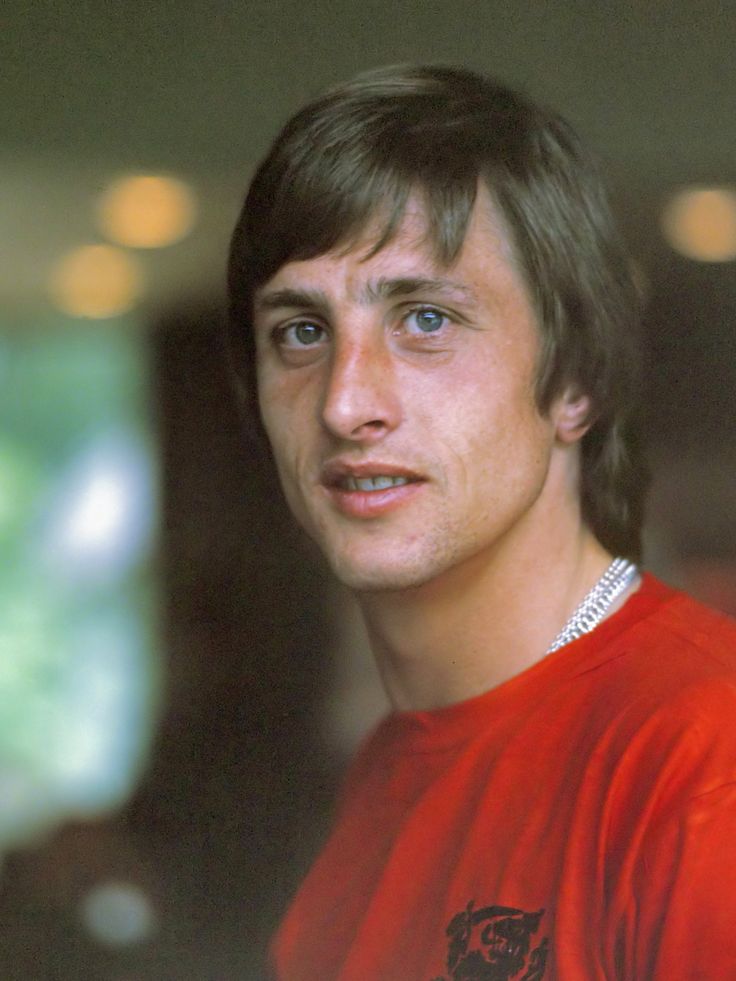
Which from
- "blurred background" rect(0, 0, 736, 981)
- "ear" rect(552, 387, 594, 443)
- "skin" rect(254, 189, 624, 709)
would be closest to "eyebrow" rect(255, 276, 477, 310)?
"skin" rect(254, 189, 624, 709)

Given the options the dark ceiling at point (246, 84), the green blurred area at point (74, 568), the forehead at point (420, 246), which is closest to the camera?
the forehead at point (420, 246)

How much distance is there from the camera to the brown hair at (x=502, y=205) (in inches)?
51.6

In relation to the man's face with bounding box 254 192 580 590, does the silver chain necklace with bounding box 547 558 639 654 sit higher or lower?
lower

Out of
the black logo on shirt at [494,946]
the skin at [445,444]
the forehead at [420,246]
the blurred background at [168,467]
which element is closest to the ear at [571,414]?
the skin at [445,444]

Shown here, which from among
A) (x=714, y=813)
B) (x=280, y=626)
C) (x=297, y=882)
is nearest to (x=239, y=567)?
(x=280, y=626)

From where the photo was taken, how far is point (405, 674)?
1.41m

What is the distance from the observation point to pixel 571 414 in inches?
53.2

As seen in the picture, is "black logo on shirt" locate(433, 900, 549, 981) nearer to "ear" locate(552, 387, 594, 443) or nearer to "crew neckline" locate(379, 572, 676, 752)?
"crew neckline" locate(379, 572, 676, 752)

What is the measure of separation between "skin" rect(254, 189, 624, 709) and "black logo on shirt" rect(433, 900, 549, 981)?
240 mm

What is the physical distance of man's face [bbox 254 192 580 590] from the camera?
1.30m

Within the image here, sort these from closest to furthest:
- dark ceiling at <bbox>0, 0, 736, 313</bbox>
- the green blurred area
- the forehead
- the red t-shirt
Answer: the red t-shirt → the forehead → dark ceiling at <bbox>0, 0, 736, 313</bbox> → the green blurred area

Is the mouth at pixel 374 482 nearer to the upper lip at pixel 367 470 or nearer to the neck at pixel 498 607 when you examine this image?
the upper lip at pixel 367 470

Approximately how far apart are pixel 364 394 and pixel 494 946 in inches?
23.6

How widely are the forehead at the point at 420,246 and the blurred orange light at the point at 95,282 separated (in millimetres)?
348
